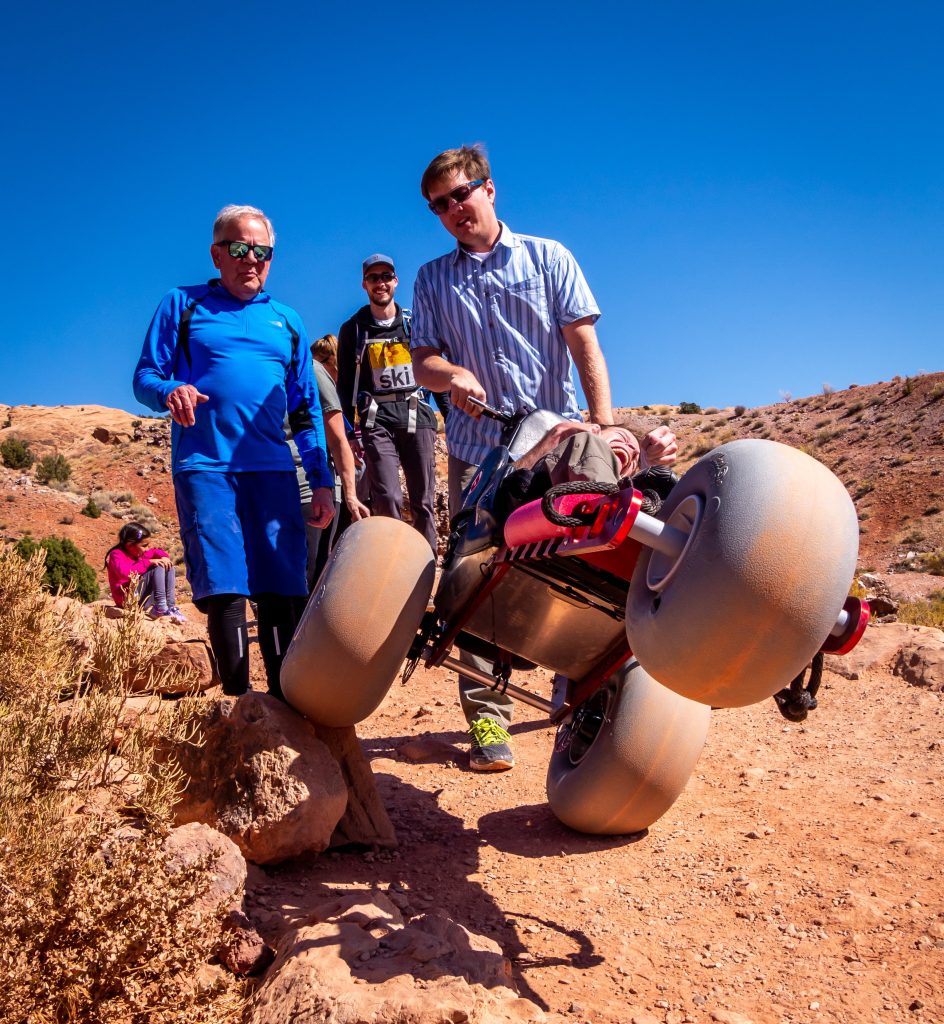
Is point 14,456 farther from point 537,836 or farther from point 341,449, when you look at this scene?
point 537,836

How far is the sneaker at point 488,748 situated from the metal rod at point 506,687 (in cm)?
83

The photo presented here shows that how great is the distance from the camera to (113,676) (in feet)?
11.8

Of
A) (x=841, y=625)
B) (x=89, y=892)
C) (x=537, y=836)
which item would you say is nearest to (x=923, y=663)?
(x=537, y=836)

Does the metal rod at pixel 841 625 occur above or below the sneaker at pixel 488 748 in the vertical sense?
above

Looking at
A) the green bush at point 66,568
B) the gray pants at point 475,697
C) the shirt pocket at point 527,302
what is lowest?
the green bush at point 66,568

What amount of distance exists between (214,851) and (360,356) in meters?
4.95

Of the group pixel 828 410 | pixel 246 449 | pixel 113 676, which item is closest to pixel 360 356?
pixel 246 449

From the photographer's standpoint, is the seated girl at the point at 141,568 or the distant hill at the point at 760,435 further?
the distant hill at the point at 760,435

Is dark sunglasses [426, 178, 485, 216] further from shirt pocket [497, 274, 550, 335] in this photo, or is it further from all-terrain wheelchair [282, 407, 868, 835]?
all-terrain wheelchair [282, 407, 868, 835]

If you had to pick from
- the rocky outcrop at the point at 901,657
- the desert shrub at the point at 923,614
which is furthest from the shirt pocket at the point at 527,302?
the desert shrub at the point at 923,614

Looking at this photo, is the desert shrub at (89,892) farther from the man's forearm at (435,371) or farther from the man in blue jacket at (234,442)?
the man's forearm at (435,371)

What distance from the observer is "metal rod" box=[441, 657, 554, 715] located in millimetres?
3938

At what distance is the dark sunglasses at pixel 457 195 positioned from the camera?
4.57 metres

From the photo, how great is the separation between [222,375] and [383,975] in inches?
104
